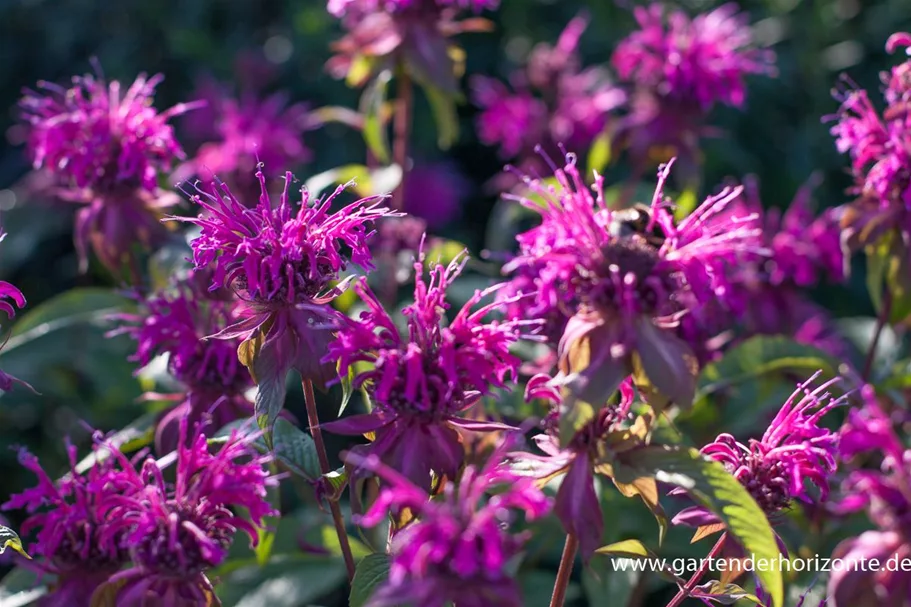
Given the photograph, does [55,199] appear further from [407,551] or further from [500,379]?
[407,551]

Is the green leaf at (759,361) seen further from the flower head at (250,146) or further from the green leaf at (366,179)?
the flower head at (250,146)

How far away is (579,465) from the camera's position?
119cm

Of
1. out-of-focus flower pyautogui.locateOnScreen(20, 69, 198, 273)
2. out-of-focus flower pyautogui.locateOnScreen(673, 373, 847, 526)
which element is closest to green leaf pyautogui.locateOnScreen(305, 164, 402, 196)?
out-of-focus flower pyautogui.locateOnScreen(20, 69, 198, 273)

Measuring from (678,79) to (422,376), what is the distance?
1.26 m

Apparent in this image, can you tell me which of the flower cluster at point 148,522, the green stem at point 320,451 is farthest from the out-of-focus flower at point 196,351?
the green stem at point 320,451

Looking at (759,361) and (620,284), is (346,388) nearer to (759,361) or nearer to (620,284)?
(620,284)

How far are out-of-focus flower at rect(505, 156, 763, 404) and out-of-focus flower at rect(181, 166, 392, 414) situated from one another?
0.22 metres

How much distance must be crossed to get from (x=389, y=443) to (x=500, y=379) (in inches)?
6.0

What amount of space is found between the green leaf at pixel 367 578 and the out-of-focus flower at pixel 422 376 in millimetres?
102

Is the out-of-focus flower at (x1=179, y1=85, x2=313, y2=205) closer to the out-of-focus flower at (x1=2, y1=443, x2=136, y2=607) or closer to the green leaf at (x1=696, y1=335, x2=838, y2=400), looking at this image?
the out-of-focus flower at (x1=2, y1=443, x2=136, y2=607)

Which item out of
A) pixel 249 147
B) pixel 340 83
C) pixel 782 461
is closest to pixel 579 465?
pixel 782 461

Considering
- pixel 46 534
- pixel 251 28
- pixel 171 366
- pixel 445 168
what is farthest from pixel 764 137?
pixel 46 534

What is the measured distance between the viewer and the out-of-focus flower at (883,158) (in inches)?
61.7

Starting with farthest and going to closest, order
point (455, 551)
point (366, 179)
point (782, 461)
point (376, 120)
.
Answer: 1. point (366, 179)
2. point (376, 120)
3. point (782, 461)
4. point (455, 551)
